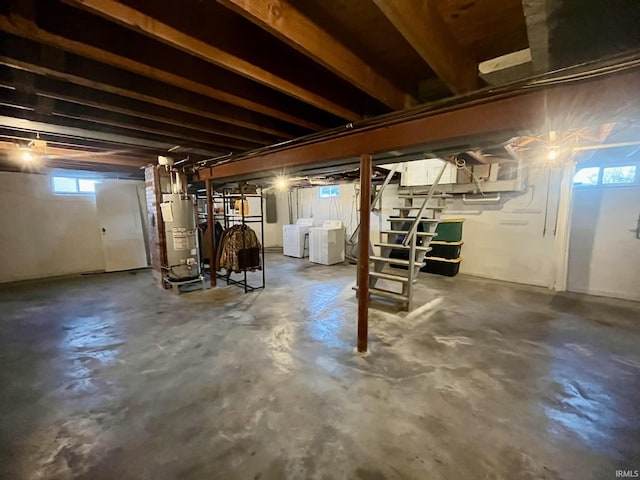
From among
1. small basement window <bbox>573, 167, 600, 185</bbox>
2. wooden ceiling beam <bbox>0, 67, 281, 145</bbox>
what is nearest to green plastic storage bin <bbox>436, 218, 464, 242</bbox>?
small basement window <bbox>573, 167, 600, 185</bbox>

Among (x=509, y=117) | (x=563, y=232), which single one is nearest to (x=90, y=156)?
(x=509, y=117)

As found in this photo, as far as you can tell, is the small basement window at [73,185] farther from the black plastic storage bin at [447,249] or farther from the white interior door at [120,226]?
the black plastic storage bin at [447,249]

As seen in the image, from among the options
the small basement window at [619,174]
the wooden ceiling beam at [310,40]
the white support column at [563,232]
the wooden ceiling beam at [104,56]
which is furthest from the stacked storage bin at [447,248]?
the wooden ceiling beam at [104,56]

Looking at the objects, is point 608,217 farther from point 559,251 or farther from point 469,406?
point 469,406

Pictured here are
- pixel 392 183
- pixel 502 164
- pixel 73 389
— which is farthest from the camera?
pixel 392 183

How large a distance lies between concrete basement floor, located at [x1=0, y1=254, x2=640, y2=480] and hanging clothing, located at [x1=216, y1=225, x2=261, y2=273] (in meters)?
0.79

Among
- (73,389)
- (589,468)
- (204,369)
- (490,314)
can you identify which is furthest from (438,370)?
(73,389)

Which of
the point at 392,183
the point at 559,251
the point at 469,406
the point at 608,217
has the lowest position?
the point at 469,406

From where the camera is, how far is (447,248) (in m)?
5.33

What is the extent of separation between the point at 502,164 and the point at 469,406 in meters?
4.62

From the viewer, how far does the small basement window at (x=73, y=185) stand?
17.6ft

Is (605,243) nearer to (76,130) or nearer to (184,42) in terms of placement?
(184,42)

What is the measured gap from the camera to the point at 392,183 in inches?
253

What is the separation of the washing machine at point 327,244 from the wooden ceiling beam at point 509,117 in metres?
3.91
